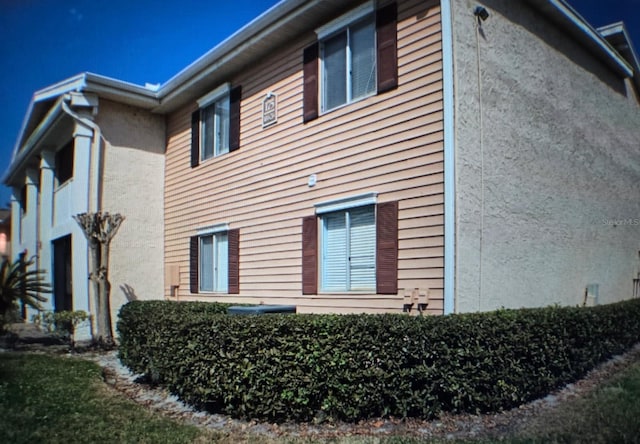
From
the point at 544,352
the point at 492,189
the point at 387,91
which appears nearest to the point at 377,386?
the point at 544,352

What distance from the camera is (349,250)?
7.91 meters

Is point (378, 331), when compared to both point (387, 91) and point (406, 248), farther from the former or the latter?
point (387, 91)

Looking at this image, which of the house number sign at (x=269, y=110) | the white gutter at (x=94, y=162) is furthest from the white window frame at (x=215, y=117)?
the white gutter at (x=94, y=162)

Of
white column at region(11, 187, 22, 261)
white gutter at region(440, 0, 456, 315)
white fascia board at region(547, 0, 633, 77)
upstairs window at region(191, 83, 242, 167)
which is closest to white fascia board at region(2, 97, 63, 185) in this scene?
white column at region(11, 187, 22, 261)

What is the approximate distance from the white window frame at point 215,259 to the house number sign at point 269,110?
2.54 m

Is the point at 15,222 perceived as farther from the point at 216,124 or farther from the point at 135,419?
the point at 135,419

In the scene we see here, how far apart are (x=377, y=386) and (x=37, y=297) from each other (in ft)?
30.4

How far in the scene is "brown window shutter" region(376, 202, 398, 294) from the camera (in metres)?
7.05

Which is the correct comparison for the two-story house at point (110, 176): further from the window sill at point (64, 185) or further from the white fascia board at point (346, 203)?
the white fascia board at point (346, 203)

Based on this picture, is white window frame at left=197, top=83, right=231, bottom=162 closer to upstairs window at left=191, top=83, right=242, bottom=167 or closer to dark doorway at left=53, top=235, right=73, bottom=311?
upstairs window at left=191, top=83, right=242, bottom=167

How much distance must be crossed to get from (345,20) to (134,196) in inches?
289

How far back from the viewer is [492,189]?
23.7 ft

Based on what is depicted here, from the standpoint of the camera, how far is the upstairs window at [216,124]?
10820mm

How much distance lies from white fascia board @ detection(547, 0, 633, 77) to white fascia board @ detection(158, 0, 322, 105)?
433 cm
